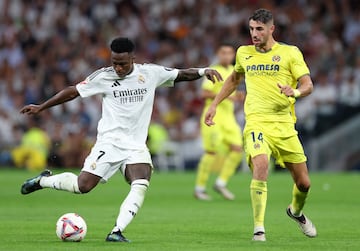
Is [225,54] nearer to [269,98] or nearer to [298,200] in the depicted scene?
[298,200]

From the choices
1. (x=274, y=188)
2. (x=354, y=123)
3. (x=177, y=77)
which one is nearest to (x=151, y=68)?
(x=177, y=77)

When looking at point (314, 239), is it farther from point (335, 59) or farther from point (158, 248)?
point (335, 59)

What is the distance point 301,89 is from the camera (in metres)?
10.8

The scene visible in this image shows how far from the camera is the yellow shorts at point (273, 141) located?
11242 millimetres

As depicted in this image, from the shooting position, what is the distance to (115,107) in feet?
37.1

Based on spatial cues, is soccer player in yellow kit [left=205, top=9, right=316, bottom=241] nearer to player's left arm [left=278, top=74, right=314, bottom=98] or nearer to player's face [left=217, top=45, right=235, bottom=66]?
player's left arm [left=278, top=74, right=314, bottom=98]

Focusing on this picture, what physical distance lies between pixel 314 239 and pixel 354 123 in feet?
54.5

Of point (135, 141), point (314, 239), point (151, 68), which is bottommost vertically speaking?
point (314, 239)

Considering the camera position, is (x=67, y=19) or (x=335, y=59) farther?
(x=67, y=19)

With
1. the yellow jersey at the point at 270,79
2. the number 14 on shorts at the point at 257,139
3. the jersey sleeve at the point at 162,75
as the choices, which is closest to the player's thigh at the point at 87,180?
the jersey sleeve at the point at 162,75

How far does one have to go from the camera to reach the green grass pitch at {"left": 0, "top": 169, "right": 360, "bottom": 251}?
34.9 feet

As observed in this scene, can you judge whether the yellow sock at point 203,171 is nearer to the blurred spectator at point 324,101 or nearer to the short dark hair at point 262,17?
the short dark hair at point 262,17

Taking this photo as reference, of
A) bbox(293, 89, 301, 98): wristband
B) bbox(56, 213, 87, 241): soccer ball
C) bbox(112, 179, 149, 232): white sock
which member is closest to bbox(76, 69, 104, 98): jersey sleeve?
bbox(112, 179, 149, 232): white sock

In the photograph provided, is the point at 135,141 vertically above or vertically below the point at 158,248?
above
